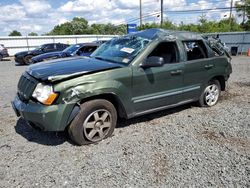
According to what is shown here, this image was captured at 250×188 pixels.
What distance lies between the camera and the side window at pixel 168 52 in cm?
423

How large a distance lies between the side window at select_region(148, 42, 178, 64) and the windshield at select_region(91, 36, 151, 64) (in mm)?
302

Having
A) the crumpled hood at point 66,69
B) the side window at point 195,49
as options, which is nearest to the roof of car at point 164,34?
the side window at point 195,49

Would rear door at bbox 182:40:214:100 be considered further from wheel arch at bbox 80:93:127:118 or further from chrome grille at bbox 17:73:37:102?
chrome grille at bbox 17:73:37:102

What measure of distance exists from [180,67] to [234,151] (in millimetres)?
1788

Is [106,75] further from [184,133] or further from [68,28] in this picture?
[68,28]

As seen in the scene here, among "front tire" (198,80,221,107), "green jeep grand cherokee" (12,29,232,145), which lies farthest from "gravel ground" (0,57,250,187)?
"front tire" (198,80,221,107)

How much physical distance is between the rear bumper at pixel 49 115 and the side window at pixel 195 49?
8.78 feet

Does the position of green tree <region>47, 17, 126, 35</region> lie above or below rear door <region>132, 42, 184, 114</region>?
above

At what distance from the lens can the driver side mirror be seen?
12.2 feet

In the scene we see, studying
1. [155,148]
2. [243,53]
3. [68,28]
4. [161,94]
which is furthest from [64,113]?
[68,28]

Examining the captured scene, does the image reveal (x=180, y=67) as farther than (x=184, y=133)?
Yes

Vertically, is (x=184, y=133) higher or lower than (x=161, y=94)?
lower

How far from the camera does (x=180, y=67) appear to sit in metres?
4.35

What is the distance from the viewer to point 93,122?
3523 millimetres
